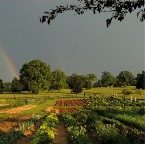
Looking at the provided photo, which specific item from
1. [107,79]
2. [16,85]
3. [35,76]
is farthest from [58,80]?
[107,79]

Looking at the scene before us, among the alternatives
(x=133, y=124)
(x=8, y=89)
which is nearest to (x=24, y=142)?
(x=133, y=124)

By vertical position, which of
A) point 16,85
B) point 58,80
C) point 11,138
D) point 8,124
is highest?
point 58,80

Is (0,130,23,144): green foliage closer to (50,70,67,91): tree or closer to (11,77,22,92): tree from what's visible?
(11,77,22,92): tree

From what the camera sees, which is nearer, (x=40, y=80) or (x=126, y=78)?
(x=40, y=80)

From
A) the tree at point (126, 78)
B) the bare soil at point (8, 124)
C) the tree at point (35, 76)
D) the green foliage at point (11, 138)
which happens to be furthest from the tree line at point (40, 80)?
the green foliage at point (11, 138)

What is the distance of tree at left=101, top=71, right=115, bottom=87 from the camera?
576 feet

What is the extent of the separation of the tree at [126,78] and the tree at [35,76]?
51680mm

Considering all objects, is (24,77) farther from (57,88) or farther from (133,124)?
(133,124)

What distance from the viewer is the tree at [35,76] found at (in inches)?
4572

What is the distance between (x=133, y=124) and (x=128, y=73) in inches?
6363

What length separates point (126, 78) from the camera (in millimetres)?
174500

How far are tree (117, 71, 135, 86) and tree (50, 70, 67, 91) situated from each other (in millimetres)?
32045

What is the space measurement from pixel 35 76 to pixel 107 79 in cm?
6438

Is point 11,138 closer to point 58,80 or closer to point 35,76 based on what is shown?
point 35,76
